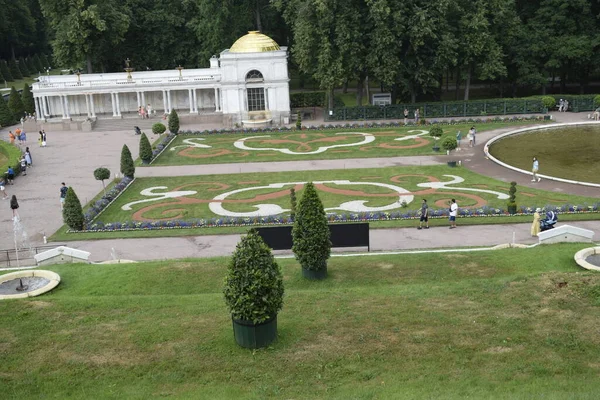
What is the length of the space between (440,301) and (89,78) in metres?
63.5

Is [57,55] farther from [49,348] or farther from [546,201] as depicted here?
[49,348]

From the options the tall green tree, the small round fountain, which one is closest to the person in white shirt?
the small round fountain

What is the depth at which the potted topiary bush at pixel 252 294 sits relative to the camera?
16453 mm

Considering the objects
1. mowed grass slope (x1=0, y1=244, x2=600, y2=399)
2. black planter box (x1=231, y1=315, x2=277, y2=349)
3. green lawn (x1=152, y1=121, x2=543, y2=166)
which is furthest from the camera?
green lawn (x1=152, y1=121, x2=543, y2=166)

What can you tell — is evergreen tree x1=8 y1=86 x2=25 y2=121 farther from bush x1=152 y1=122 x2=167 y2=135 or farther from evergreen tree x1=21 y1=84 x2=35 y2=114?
bush x1=152 y1=122 x2=167 y2=135

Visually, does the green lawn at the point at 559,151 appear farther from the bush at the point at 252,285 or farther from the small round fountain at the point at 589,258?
the bush at the point at 252,285

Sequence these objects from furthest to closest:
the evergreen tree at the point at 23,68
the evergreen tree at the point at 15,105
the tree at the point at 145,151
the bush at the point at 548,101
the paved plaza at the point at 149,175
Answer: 1. the evergreen tree at the point at 23,68
2. the evergreen tree at the point at 15,105
3. the bush at the point at 548,101
4. the tree at the point at 145,151
5. the paved plaza at the point at 149,175

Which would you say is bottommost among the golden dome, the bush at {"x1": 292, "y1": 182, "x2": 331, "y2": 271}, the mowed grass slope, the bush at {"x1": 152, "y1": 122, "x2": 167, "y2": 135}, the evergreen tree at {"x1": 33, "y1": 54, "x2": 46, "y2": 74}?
the mowed grass slope

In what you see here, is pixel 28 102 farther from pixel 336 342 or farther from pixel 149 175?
pixel 336 342

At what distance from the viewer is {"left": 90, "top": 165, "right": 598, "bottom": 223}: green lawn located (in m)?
37.1

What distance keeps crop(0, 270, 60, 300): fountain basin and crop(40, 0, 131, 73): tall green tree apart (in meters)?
54.7

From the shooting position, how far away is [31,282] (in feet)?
76.6

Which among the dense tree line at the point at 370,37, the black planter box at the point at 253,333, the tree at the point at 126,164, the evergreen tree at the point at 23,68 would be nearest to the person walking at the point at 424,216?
the black planter box at the point at 253,333

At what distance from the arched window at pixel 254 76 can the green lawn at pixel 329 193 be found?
23215 mm
